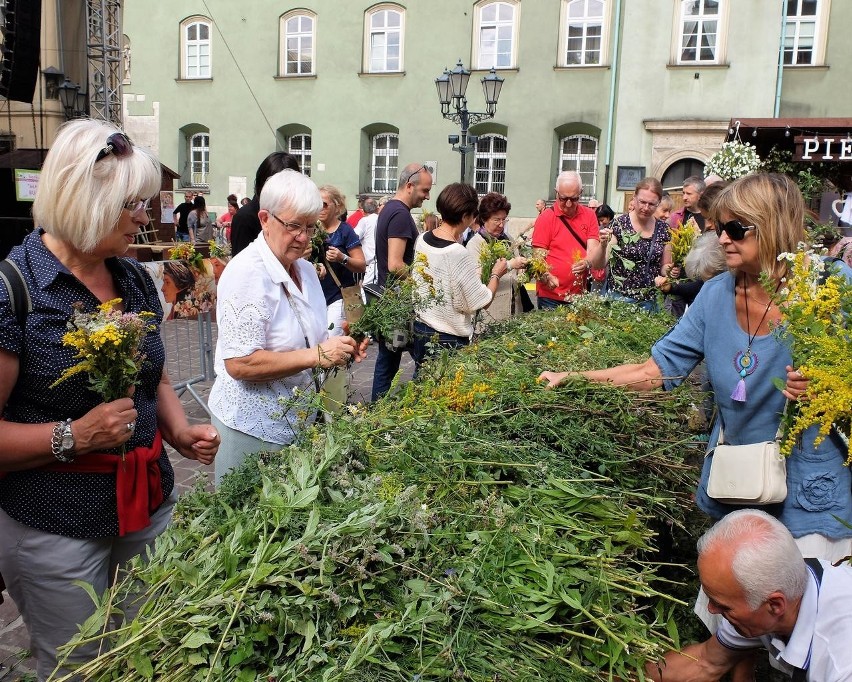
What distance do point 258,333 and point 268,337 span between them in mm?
104

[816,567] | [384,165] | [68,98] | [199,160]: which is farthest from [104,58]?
[816,567]

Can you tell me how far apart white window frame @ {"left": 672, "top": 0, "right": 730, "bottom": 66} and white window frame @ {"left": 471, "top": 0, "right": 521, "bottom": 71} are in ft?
15.5

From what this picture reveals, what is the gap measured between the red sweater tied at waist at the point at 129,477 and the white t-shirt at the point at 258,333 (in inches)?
22.9

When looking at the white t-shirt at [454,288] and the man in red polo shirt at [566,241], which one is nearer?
the white t-shirt at [454,288]

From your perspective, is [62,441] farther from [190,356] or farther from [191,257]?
[190,356]

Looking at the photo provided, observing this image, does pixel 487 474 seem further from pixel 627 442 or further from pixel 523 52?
pixel 523 52

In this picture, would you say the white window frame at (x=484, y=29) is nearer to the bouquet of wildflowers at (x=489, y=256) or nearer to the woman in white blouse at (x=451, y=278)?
the bouquet of wildflowers at (x=489, y=256)

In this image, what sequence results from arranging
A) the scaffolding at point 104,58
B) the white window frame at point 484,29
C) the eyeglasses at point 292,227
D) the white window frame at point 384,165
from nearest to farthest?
the eyeglasses at point 292,227
the scaffolding at point 104,58
the white window frame at point 484,29
the white window frame at point 384,165

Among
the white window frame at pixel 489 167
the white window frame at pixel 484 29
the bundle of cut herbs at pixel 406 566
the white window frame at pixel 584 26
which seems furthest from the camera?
the white window frame at pixel 489 167

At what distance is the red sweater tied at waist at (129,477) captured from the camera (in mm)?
2221

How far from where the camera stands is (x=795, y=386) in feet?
8.03

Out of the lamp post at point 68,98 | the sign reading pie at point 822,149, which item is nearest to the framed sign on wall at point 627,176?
the sign reading pie at point 822,149

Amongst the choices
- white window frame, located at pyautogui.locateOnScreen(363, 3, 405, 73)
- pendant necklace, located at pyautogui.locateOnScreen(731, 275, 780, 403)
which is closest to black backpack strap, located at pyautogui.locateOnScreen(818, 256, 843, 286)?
pendant necklace, located at pyautogui.locateOnScreen(731, 275, 780, 403)

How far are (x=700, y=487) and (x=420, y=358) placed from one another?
2.81 meters
